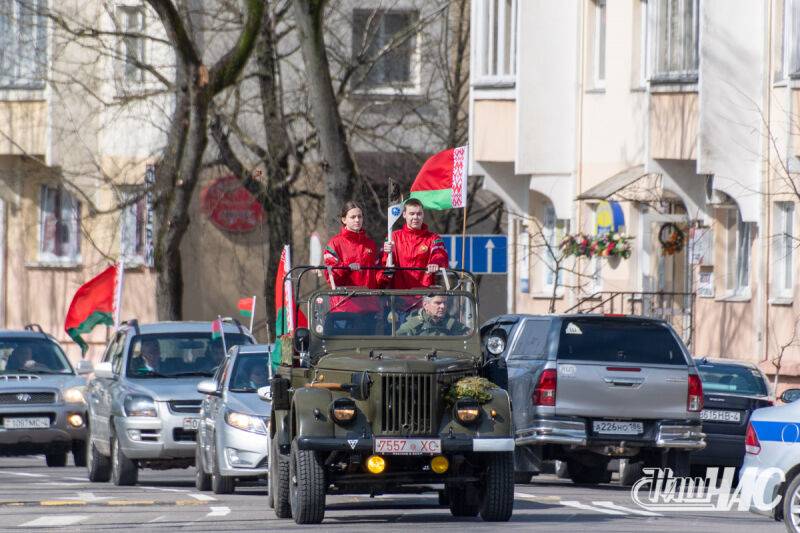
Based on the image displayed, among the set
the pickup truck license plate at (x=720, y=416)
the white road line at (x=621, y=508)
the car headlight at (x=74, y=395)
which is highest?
the pickup truck license plate at (x=720, y=416)

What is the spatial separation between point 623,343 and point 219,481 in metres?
4.20

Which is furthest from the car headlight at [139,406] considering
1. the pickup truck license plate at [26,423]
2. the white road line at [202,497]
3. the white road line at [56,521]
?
the white road line at [56,521]

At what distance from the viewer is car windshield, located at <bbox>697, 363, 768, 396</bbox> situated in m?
22.7

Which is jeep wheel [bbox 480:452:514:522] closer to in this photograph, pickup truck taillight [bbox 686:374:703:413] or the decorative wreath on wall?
pickup truck taillight [bbox 686:374:703:413]

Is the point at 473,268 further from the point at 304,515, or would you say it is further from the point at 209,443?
the point at 304,515

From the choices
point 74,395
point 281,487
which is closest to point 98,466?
point 74,395

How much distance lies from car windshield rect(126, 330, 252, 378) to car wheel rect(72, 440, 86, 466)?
3.55m

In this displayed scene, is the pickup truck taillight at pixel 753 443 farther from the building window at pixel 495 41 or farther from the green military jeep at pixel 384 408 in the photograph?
the building window at pixel 495 41

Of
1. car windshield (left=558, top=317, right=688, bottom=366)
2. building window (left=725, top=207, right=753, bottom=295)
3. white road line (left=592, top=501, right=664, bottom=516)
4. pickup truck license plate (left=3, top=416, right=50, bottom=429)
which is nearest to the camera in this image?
white road line (left=592, top=501, right=664, bottom=516)

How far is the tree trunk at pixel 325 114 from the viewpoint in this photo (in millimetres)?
30234

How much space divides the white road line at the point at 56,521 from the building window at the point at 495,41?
2208cm

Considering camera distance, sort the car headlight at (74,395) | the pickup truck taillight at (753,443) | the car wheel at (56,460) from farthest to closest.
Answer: the car wheel at (56,460)
the car headlight at (74,395)
the pickup truck taillight at (753,443)

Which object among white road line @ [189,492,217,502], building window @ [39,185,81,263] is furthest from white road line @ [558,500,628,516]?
building window @ [39,185,81,263]

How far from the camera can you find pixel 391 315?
16328 millimetres
